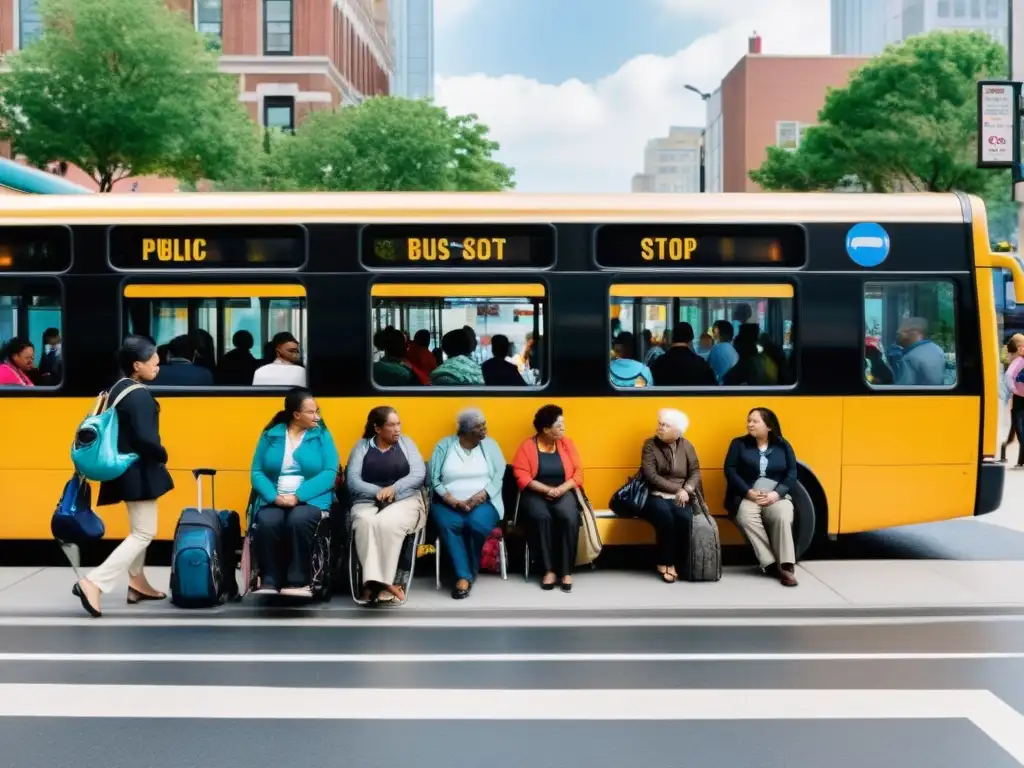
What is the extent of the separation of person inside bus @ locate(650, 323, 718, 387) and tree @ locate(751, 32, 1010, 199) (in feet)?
145

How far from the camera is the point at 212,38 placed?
137 ft

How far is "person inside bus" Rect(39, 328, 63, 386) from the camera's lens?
10.0 meters

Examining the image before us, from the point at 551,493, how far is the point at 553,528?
0.89 ft

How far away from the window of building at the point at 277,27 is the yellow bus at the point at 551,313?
53.8 m

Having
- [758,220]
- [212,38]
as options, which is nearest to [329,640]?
[758,220]

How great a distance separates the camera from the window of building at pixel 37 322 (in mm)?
10031

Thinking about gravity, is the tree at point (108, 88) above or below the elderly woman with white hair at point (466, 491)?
above

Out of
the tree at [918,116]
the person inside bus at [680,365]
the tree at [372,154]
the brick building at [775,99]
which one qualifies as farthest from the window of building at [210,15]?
the person inside bus at [680,365]

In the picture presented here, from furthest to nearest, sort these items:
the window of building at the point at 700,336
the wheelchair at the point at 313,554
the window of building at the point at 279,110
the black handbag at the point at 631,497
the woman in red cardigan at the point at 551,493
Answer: the window of building at the point at 279,110 → the window of building at the point at 700,336 → the black handbag at the point at 631,497 → the woman in red cardigan at the point at 551,493 → the wheelchair at the point at 313,554

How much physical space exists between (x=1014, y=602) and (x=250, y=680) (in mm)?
5119

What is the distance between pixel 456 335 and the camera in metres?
9.91

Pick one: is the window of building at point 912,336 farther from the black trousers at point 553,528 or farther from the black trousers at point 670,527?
the black trousers at point 553,528

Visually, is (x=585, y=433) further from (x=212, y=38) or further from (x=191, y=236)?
(x=212, y=38)

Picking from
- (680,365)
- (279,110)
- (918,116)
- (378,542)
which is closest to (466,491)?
(378,542)
